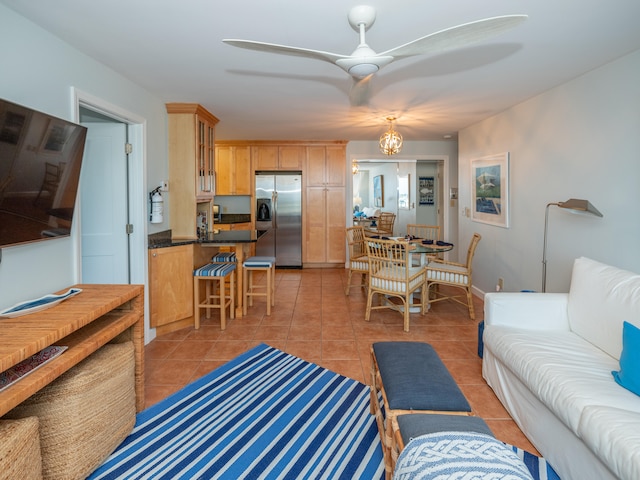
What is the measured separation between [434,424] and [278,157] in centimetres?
582

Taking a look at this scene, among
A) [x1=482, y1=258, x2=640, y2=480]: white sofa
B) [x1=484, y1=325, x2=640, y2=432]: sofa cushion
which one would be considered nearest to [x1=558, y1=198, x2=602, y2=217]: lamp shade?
[x1=482, y1=258, x2=640, y2=480]: white sofa

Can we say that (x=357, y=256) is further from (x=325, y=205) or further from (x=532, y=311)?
(x=532, y=311)

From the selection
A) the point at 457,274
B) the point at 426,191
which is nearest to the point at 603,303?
the point at 457,274

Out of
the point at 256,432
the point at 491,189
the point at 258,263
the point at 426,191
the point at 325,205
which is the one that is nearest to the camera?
the point at 256,432

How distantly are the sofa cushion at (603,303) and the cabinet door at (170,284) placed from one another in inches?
131

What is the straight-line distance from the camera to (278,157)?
656cm

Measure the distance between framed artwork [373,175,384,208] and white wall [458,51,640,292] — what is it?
16.7ft

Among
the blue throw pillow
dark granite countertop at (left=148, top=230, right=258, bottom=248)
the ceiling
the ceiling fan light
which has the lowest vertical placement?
the blue throw pillow

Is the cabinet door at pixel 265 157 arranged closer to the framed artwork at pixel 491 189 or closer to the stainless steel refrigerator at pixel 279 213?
the stainless steel refrigerator at pixel 279 213

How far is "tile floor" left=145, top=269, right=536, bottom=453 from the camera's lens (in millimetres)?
2465

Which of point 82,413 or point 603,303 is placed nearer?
point 82,413

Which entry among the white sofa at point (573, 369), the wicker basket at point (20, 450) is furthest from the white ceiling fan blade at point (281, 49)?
the white sofa at point (573, 369)

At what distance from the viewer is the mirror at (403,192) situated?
8742 millimetres

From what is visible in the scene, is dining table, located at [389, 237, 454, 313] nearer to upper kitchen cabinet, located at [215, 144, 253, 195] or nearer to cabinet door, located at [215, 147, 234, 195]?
upper kitchen cabinet, located at [215, 144, 253, 195]
